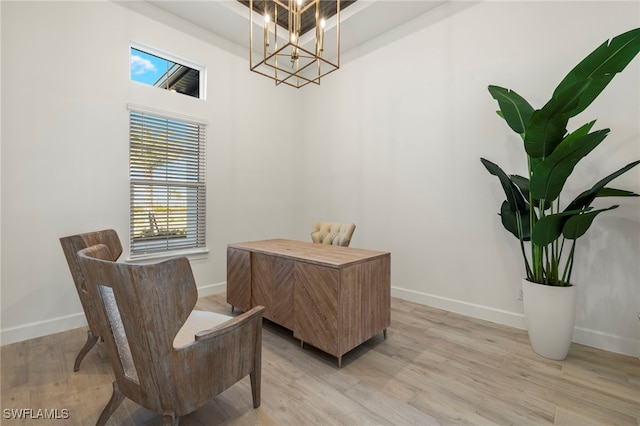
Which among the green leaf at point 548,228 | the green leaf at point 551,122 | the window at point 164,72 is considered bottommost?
the green leaf at point 548,228

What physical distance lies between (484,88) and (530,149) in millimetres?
1324

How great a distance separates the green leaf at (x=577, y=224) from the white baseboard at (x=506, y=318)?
1060mm

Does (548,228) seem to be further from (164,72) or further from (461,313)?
(164,72)

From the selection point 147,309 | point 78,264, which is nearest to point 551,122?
point 147,309

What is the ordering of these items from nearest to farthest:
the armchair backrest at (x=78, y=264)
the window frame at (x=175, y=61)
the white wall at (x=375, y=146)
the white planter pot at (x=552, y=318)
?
the armchair backrest at (x=78, y=264) < the white planter pot at (x=552, y=318) < the white wall at (x=375, y=146) < the window frame at (x=175, y=61)

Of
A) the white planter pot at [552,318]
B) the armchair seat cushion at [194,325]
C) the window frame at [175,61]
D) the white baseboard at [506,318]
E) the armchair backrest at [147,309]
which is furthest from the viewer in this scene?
the window frame at [175,61]

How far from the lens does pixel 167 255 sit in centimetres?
345

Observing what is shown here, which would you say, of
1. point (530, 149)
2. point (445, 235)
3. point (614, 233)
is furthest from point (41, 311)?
point (614, 233)

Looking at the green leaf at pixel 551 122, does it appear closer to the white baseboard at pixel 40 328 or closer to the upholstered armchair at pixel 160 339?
the upholstered armchair at pixel 160 339

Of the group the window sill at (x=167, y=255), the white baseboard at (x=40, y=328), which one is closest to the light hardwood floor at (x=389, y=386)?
the white baseboard at (x=40, y=328)

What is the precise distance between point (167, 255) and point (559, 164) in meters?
3.93

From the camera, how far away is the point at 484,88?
302 cm

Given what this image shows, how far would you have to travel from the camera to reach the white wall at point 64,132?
8.14ft

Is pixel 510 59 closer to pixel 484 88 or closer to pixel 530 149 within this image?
pixel 484 88
